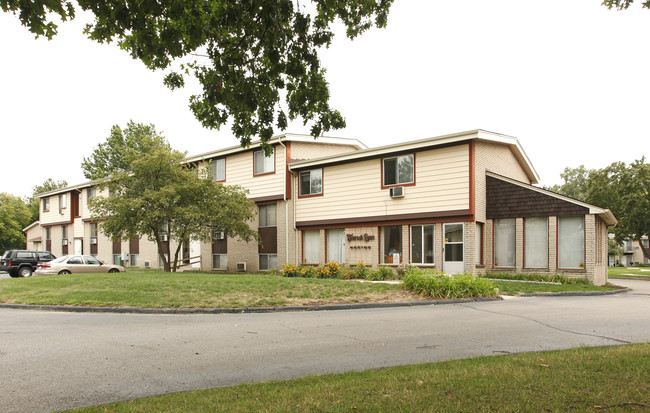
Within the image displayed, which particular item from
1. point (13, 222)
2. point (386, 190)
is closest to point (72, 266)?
point (386, 190)

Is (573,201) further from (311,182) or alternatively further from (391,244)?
(311,182)

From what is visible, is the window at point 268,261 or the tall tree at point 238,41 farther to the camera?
the window at point 268,261

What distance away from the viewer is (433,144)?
20.2m

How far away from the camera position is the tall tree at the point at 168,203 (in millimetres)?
22688

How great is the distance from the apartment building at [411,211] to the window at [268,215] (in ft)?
0.20

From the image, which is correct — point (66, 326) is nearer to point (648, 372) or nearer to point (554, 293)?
point (648, 372)

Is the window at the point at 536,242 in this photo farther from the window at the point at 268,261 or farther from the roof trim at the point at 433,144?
the window at the point at 268,261

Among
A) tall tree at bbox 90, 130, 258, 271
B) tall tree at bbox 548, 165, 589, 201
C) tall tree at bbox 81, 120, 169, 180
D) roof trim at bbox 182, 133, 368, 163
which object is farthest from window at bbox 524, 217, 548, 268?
tall tree at bbox 548, 165, 589, 201

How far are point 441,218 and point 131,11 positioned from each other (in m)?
16.4

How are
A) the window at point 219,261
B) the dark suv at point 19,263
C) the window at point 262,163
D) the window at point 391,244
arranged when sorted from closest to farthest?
the window at point 391,244 → the window at point 262,163 → the dark suv at point 19,263 → the window at point 219,261

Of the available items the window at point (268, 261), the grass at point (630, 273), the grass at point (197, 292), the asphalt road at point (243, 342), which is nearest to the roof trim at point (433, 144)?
the window at point (268, 261)

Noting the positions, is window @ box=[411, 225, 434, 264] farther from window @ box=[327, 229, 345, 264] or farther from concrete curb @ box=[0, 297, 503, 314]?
concrete curb @ box=[0, 297, 503, 314]

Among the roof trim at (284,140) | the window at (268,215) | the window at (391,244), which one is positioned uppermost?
the roof trim at (284,140)

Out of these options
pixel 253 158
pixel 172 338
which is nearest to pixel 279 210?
pixel 253 158
